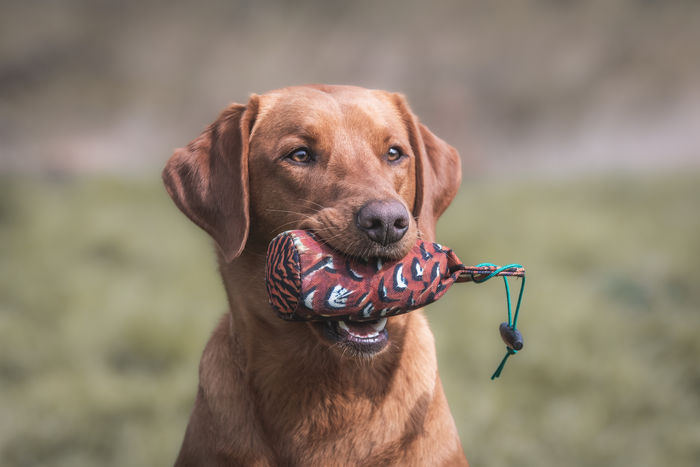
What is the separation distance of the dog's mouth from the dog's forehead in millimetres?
866

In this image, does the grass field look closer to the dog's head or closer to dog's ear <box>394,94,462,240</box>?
the dog's head

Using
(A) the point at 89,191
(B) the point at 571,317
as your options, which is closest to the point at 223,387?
(B) the point at 571,317

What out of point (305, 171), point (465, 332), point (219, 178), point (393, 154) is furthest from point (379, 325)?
point (465, 332)

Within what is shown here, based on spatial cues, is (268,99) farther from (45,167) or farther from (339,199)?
(45,167)

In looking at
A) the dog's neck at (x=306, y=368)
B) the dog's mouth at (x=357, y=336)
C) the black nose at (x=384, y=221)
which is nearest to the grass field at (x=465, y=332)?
the dog's neck at (x=306, y=368)

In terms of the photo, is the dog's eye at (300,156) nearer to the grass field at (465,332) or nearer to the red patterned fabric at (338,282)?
the red patterned fabric at (338,282)

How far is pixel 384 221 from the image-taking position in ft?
8.18

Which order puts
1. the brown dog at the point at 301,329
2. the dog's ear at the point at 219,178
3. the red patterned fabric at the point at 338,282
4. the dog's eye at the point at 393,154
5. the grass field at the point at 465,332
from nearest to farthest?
the red patterned fabric at the point at 338,282 → the brown dog at the point at 301,329 → the dog's ear at the point at 219,178 → the dog's eye at the point at 393,154 → the grass field at the point at 465,332

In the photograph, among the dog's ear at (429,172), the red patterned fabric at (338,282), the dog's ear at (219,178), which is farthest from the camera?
the dog's ear at (429,172)

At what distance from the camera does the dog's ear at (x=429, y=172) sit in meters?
3.29

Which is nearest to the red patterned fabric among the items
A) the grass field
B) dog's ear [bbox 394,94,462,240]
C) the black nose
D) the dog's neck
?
the black nose

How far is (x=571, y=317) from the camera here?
6.74m

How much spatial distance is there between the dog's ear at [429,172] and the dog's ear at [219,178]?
2.51 ft

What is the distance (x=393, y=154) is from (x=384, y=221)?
77cm
